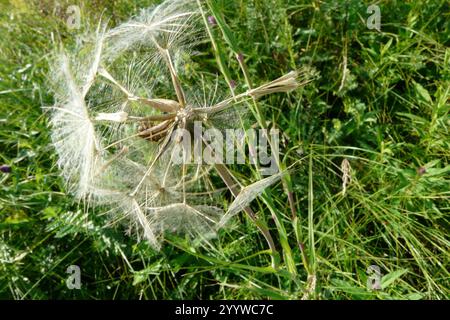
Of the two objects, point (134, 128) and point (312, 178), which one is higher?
point (134, 128)

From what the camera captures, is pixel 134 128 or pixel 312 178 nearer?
pixel 134 128

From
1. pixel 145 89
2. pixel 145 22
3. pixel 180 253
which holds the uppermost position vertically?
pixel 145 22

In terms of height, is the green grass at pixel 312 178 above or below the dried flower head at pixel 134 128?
below

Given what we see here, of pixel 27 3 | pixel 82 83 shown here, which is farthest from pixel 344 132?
pixel 27 3

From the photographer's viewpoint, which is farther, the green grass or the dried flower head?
the green grass

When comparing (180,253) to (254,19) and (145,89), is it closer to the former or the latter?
(145,89)

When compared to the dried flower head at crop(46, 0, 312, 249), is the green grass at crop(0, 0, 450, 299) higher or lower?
lower

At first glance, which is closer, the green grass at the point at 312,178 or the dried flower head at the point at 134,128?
the dried flower head at the point at 134,128
